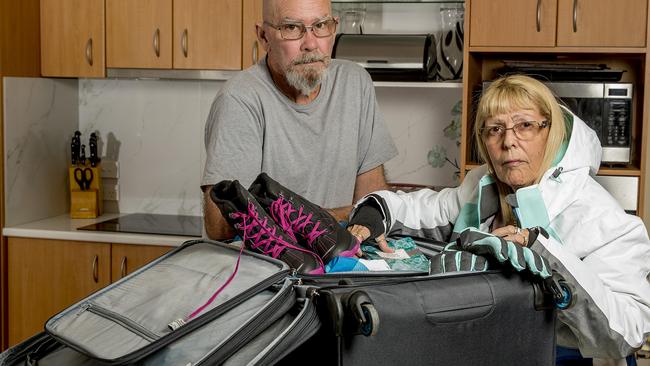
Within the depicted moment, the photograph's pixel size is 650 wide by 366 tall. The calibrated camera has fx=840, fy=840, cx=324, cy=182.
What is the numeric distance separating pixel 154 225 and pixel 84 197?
1.36ft

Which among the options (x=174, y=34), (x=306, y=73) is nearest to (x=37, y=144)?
(x=174, y=34)

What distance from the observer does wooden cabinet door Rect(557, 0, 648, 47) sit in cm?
302

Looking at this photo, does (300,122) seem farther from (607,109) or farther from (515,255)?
(607,109)

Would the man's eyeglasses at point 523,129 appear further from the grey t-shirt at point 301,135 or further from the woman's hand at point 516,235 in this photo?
the grey t-shirt at point 301,135

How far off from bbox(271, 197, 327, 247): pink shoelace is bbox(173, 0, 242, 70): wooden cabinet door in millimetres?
2040

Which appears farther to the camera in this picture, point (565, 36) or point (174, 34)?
point (174, 34)

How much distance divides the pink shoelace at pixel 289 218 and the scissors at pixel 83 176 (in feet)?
8.33

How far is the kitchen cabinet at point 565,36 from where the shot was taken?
9.95 ft

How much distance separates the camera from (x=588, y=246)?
1.59 meters

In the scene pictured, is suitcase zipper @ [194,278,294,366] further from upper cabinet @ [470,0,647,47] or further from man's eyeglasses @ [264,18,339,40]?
upper cabinet @ [470,0,647,47]

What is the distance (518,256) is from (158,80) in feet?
9.55

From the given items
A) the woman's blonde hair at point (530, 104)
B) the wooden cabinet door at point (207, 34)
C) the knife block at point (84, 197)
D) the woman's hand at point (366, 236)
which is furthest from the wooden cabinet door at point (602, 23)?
the knife block at point (84, 197)

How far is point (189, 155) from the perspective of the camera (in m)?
3.96

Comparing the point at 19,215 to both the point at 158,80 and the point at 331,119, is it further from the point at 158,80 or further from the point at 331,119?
the point at 331,119
